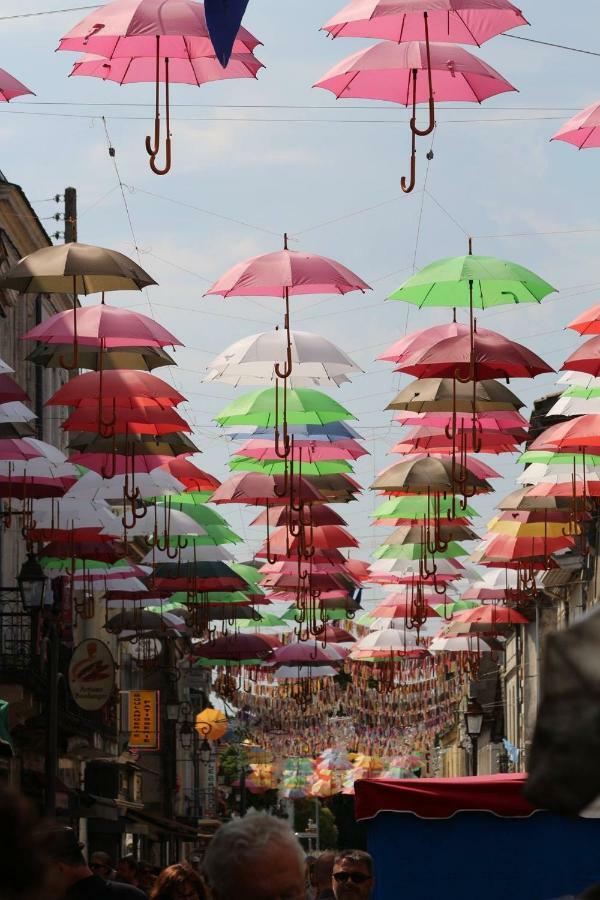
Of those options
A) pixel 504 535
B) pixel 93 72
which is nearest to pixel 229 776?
pixel 504 535

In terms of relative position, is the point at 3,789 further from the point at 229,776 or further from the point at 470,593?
the point at 229,776

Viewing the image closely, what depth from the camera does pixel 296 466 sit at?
2366cm

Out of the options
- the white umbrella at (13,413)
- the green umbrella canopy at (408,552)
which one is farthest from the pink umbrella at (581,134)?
the green umbrella canopy at (408,552)

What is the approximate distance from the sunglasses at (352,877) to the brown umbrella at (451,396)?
9.25m

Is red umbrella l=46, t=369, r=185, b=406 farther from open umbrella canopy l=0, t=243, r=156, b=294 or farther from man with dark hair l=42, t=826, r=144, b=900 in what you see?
man with dark hair l=42, t=826, r=144, b=900

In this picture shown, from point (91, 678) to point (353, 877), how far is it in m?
18.5

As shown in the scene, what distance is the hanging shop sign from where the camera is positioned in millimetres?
28453

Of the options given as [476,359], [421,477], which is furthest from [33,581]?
[476,359]

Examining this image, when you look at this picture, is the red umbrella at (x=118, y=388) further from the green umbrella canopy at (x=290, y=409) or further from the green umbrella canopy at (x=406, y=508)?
the green umbrella canopy at (x=406, y=508)

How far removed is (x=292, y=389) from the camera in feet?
67.9

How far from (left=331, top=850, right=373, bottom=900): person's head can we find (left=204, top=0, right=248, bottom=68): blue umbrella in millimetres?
4817

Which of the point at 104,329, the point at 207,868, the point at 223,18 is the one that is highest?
the point at 104,329

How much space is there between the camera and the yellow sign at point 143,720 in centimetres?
4891

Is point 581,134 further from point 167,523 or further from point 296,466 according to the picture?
point 167,523
